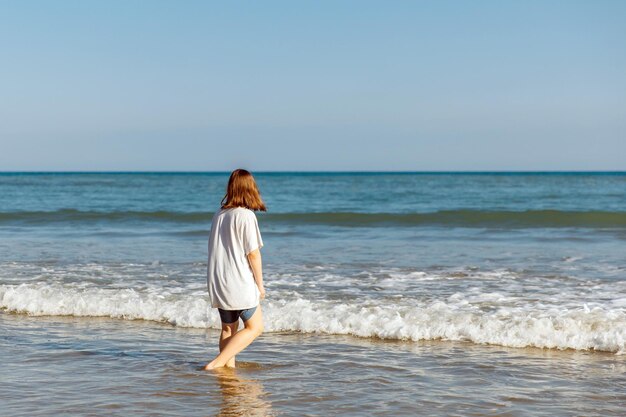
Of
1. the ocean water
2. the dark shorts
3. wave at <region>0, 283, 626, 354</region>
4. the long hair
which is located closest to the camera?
the ocean water

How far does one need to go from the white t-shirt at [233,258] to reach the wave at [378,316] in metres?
2.33

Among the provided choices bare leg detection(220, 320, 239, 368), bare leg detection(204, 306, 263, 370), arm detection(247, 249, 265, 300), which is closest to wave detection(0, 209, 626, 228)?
bare leg detection(220, 320, 239, 368)

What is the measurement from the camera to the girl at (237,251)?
5.94 m

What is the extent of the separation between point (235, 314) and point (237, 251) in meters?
0.55

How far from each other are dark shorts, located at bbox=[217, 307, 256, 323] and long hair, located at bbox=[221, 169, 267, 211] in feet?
2.68

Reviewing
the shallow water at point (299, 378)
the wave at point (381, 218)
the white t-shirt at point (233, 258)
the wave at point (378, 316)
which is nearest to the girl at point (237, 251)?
the white t-shirt at point (233, 258)

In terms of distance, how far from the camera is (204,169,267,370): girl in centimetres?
594

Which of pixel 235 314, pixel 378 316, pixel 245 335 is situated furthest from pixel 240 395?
pixel 378 316

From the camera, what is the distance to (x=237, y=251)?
598 cm

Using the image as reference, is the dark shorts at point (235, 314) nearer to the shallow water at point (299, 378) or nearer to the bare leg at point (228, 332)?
the bare leg at point (228, 332)

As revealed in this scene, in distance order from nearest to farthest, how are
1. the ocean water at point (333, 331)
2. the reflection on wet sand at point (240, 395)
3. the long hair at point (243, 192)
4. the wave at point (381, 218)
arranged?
the reflection on wet sand at point (240, 395) → the ocean water at point (333, 331) → the long hair at point (243, 192) → the wave at point (381, 218)

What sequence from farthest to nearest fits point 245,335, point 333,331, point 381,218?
point 381,218
point 333,331
point 245,335

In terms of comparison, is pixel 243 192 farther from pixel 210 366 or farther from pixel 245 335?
pixel 210 366

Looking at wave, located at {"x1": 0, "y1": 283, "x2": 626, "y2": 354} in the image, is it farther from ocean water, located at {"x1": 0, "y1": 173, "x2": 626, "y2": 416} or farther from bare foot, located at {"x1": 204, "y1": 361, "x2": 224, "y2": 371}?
bare foot, located at {"x1": 204, "y1": 361, "x2": 224, "y2": 371}
